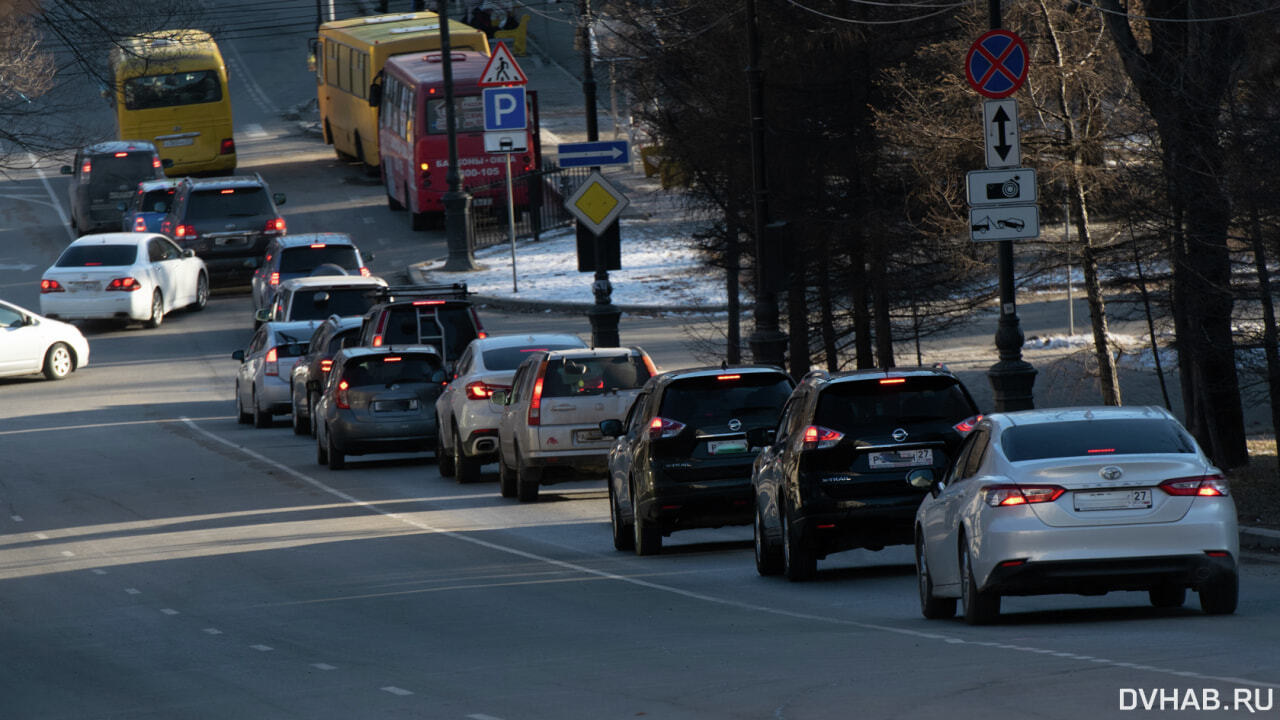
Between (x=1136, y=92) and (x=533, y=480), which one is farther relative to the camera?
(x=1136, y=92)

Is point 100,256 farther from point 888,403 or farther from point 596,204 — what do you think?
point 888,403

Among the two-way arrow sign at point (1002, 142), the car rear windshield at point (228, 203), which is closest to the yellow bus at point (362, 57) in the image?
the car rear windshield at point (228, 203)

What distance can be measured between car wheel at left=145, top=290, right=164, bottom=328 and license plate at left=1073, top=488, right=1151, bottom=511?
Result: 100.0 feet

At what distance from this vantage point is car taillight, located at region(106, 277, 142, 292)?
1539 inches

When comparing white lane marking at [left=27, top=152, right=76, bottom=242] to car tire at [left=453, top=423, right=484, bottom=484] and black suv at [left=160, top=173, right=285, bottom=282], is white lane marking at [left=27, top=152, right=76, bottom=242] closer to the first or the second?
black suv at [left=160, top=173, right=285, bottom=282]

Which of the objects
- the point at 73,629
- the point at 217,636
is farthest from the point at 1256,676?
the point at 73,629

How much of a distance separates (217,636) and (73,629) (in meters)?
1.42

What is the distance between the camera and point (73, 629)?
14508 millimetres

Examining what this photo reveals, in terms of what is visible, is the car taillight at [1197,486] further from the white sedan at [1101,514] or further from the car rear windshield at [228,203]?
the car rear windshield at [228,203]

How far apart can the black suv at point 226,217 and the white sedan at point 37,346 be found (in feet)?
20.6

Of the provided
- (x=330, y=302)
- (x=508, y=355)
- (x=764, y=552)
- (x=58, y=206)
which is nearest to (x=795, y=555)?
(x=764, y=552)

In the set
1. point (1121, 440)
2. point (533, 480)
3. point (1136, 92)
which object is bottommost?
point (533, 480)

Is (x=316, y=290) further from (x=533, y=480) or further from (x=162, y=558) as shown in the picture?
(x=162, y=558)

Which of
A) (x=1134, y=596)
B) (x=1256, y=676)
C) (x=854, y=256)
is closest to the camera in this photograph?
(x=1256, y=676)
